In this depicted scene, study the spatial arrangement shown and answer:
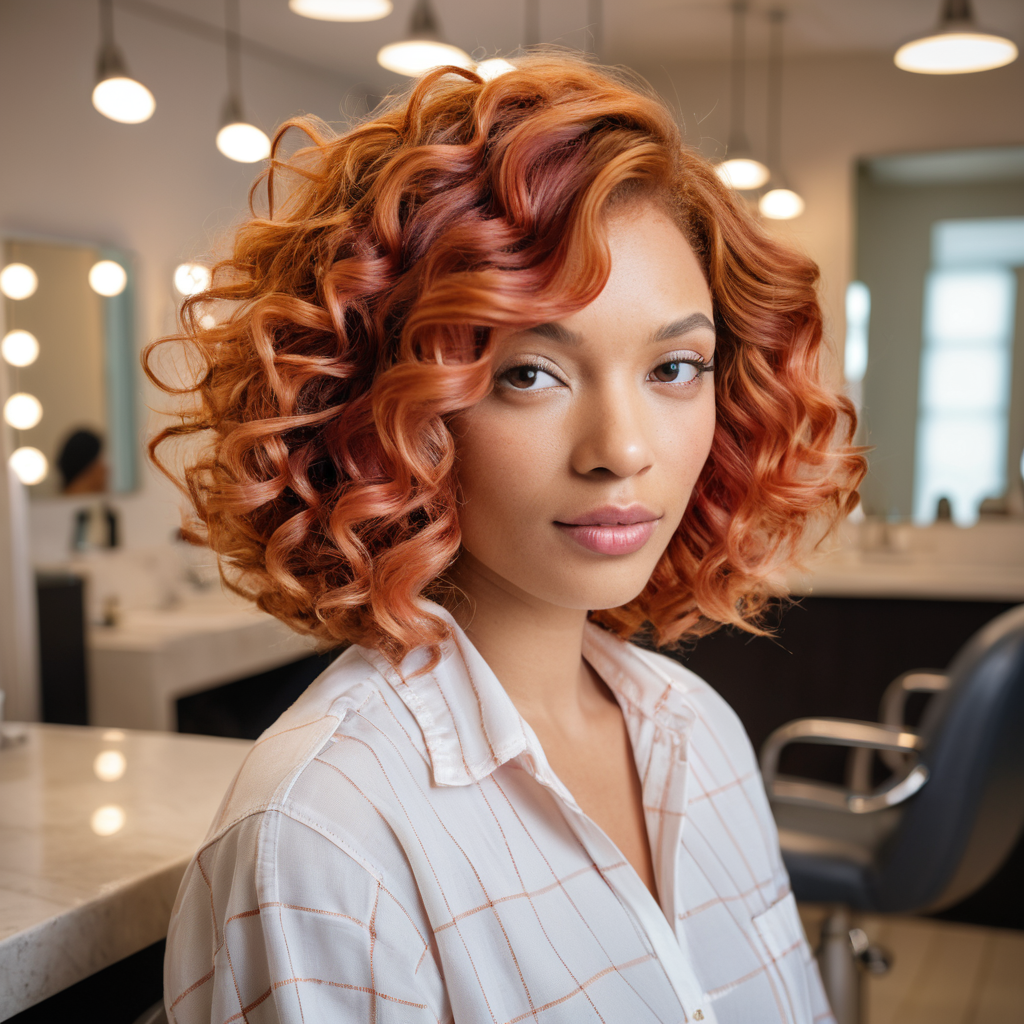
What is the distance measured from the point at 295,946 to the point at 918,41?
2949 mm

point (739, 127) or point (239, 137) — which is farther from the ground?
point (739, 127)

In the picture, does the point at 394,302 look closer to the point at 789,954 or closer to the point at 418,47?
the point at 789,954

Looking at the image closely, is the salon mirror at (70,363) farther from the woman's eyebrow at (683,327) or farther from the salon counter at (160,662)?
the woman's eyebrow at (683,327)

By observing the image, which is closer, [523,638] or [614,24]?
[523,638]

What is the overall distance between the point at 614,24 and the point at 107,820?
4.35 m

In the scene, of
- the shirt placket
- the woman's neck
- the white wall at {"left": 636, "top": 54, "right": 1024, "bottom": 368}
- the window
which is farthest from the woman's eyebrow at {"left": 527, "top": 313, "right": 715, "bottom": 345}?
the window

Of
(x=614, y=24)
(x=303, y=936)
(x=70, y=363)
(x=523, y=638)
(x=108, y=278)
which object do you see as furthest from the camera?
(x=614, y=24)

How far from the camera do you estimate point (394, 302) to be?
828mm

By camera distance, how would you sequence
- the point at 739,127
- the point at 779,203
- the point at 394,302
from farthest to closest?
the point at 739,127
the point at 779,203
the point at 394,302

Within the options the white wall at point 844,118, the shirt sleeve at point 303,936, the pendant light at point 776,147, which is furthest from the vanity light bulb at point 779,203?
the shirt sleeve at point 303,936

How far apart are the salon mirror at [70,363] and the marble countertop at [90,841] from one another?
225 cm

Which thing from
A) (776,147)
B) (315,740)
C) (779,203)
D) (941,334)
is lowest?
(315,740)

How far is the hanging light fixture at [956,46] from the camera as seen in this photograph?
9.18ft

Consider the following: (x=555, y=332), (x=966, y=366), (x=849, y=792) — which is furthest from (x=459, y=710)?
(x=966, y=366)
